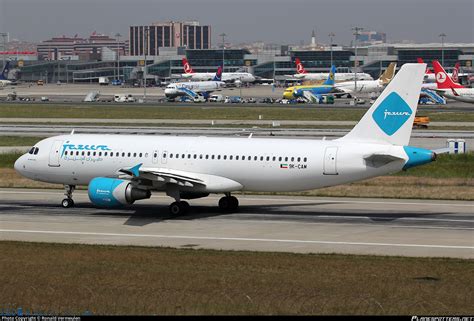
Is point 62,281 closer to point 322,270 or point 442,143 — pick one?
point 322,270

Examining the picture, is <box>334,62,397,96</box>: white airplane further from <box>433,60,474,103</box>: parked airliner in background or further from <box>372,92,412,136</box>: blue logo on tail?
<box>372,92,412,136</box>: blue logo on tail

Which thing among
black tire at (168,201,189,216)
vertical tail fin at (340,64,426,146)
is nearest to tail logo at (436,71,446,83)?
vertical tail fin at (340,64,426,146)

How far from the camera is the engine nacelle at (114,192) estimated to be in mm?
44031

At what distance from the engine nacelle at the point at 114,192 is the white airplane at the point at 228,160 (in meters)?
0.04

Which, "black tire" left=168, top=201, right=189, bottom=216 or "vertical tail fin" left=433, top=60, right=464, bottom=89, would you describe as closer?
"black tire" left=168, top=201, right=189, bottom=216

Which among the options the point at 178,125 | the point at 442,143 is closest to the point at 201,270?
the point at 442,143

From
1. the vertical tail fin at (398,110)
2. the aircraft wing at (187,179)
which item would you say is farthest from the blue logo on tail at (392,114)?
the aircraft wing at (187,179)

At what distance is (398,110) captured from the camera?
4359 centimetres

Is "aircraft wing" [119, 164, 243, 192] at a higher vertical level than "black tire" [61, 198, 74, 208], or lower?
higher

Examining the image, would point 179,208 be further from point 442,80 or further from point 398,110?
point 442,80

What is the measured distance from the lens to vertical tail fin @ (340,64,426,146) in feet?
143

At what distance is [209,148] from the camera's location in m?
46.6

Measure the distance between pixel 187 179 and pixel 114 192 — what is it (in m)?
3.62

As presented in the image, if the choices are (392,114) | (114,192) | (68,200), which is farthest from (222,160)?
(68,200)
